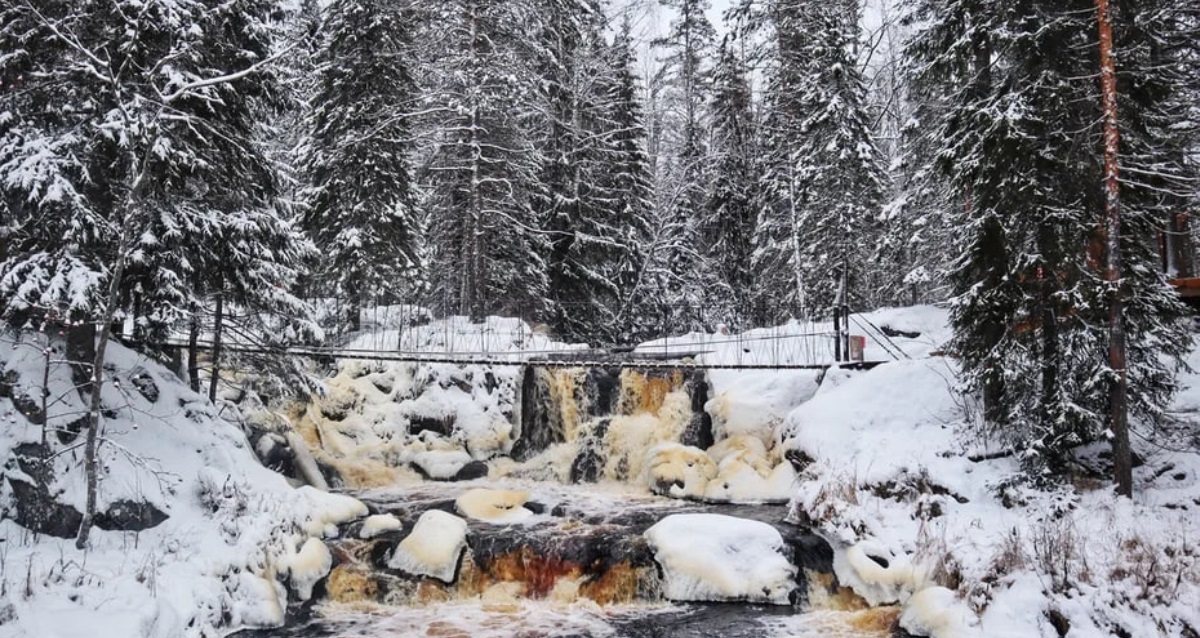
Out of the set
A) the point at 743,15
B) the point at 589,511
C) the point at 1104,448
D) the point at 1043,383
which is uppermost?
the point at 743,15

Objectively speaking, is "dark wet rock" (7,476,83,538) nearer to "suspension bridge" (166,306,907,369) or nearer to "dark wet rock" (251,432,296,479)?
"dark wet rock" (251,432,296,479)

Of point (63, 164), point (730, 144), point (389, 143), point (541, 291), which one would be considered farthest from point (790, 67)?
point (63, 164)

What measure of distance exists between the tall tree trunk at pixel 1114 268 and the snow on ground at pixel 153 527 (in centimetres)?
1046

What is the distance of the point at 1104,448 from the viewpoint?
9.85 meters

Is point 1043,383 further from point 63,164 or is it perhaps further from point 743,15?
point 63,164

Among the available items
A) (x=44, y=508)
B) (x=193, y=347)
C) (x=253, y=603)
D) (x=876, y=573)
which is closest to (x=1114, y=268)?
(x=876, y=573)

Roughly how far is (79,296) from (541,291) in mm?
16940

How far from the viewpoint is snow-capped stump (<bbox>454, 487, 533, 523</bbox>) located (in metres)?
12.2

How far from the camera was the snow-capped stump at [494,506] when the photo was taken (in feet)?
40.2

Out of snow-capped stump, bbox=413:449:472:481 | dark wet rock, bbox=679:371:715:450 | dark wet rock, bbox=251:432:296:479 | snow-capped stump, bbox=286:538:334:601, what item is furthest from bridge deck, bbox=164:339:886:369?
snow-capped stump, bbox=286:538:334:601

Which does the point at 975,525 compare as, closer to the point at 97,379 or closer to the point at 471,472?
the point at 471,472

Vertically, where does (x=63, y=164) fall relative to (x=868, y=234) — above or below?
below

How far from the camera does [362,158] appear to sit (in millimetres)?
21219

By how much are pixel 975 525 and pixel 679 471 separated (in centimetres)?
597
